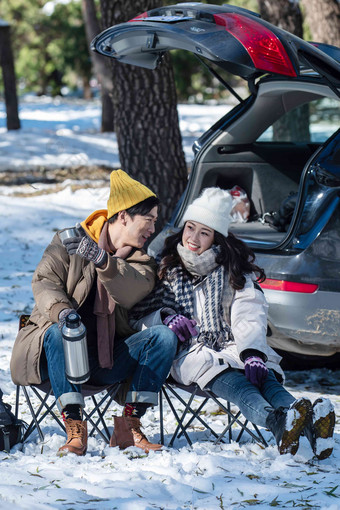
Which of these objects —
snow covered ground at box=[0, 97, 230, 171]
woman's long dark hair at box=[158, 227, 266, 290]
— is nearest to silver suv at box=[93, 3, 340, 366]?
woman's long dark hair at box=[158, 227, 266, 290]

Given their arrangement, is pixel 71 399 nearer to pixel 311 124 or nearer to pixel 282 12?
pixel 311 124

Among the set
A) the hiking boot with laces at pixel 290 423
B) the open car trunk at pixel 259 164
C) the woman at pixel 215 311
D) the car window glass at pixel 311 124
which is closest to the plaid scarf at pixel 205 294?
the woman at pixel 215 311

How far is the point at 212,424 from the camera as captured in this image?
430cm

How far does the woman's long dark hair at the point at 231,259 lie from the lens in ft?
12.6

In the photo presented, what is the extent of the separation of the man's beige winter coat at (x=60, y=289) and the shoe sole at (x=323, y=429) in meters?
0.96

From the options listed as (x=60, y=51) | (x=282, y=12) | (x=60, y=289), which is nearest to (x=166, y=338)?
(x=60, y=289)

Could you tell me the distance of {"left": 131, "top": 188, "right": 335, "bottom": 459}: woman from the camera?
12.0 ft

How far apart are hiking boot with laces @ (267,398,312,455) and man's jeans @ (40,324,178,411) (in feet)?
1.83

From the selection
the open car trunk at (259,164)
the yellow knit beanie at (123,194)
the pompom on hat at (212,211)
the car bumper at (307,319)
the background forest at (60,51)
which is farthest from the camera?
the background forest at (60,51)

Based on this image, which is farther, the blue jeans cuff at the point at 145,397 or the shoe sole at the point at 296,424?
the blue jeans cuff at the point at 145,397

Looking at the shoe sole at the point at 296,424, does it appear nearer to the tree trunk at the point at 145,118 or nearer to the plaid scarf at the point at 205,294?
the plaid scarf at the point at 205,294

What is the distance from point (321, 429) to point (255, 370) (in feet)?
1.41

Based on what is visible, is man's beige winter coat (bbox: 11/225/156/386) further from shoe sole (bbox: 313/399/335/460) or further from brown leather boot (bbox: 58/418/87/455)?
shoe sole (bbox: 313/399/335/460)

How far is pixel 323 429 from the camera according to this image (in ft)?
11.0
